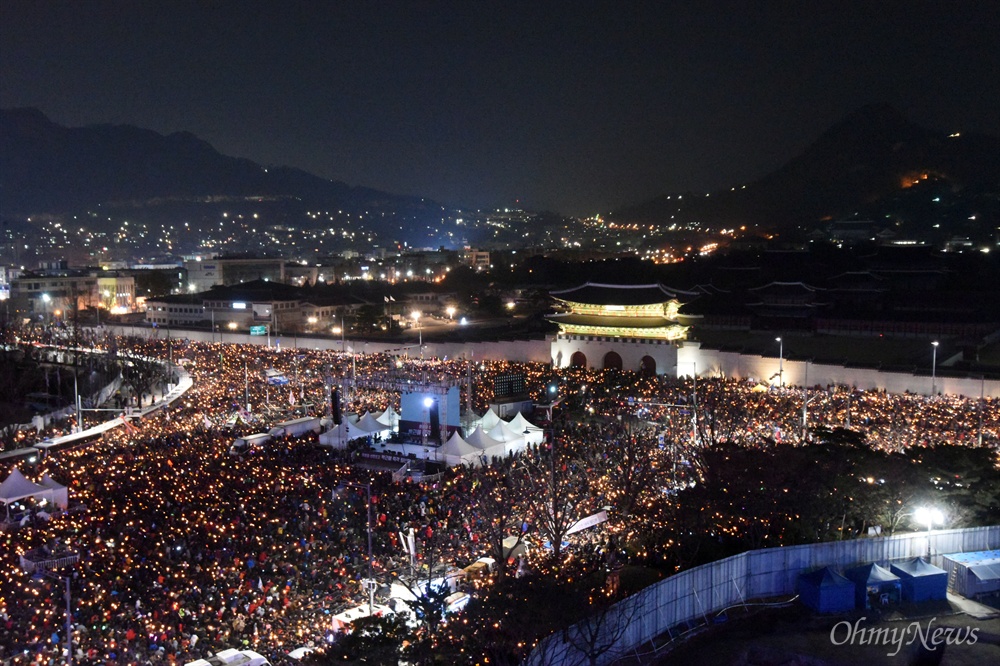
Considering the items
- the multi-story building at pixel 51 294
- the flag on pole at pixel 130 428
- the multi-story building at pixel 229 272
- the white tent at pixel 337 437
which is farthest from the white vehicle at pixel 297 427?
the multi-story building at pixel 229 272

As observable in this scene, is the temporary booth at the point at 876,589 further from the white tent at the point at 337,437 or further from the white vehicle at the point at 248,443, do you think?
the white tent at the point at 337,437

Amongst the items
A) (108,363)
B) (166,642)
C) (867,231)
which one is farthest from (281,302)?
(867,231)

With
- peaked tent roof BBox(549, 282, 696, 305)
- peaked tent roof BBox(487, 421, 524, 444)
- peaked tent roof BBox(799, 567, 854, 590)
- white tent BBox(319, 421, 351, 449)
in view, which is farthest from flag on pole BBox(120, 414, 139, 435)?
peaked tent roof BBox(549, 282, 696, 305)

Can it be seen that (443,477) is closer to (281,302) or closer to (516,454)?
(516,454)

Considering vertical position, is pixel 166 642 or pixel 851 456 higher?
pixel 851 456

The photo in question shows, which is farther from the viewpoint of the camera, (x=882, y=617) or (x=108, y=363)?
(x=108, y=363)

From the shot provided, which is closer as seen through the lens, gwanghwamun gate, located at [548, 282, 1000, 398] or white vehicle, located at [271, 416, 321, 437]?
white vehicle, located at [271, 416, 321, 437]

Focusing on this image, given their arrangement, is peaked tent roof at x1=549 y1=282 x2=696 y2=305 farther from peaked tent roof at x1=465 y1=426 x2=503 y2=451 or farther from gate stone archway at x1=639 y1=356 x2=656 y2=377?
peaked tent roof at x1=465 y1=426 x2=503 y2=451
